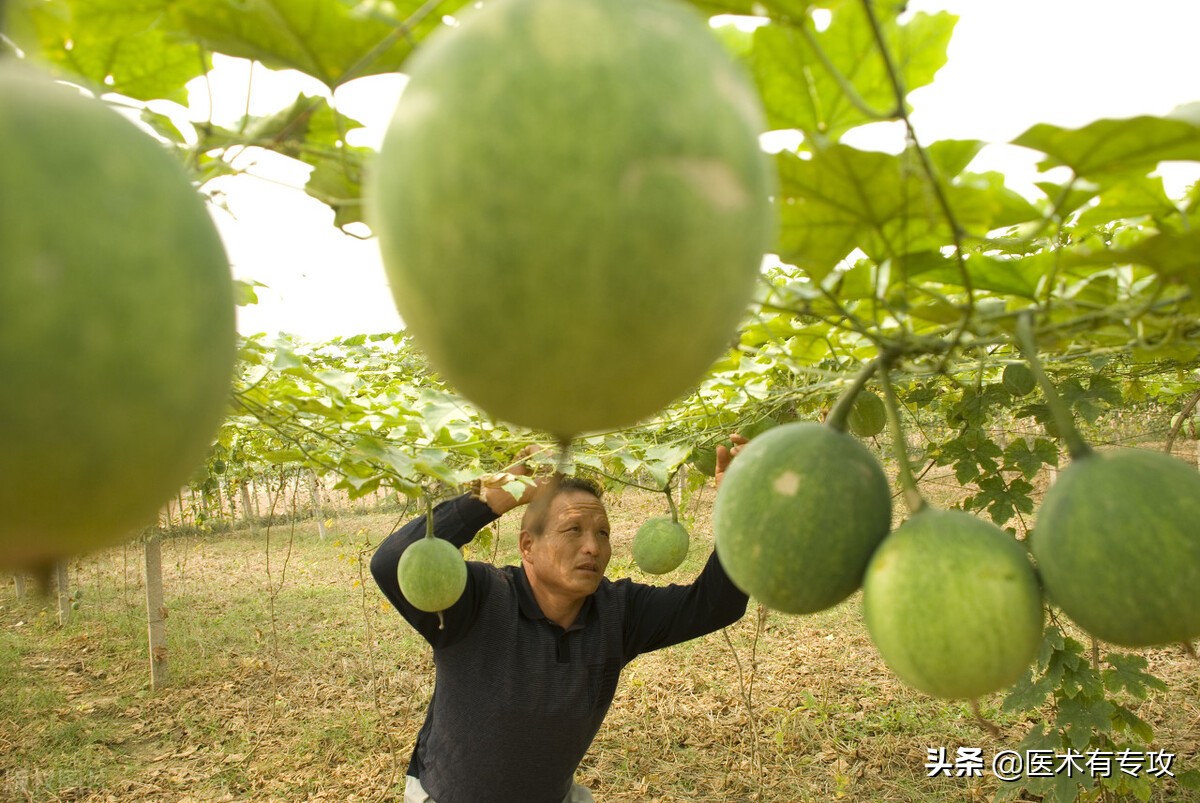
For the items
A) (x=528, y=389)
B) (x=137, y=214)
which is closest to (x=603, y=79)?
(x=528, y=389)

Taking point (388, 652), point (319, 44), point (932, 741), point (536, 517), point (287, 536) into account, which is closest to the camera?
point (319, 44)

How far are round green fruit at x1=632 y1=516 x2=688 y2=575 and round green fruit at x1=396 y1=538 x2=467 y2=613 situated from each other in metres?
1.05

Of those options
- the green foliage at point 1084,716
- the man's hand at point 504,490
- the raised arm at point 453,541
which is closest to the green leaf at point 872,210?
the man's hand at point 504,490

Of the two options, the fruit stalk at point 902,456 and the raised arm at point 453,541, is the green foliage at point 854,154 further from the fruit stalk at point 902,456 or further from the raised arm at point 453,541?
the raised arm at point 453,541

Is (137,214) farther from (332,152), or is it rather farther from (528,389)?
(332,152)

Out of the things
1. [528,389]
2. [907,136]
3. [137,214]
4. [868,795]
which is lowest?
[868,795]

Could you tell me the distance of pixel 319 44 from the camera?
0.87 m

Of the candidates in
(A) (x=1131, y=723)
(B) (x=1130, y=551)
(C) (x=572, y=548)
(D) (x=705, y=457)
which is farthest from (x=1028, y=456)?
(B) (x=1130, y=551)

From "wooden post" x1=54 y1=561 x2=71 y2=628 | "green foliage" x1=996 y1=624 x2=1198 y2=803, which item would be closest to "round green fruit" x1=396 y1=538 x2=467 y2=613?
"green foliage" x1=996 y1=624 x2=1198 y2=803

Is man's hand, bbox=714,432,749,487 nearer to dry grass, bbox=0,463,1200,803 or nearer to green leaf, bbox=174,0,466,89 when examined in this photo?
green leaf, bbox=174,0,466,89

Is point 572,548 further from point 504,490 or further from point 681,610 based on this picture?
point 681,610

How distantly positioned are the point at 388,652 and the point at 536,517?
5.07 metres

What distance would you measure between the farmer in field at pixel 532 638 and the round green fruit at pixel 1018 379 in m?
1.35

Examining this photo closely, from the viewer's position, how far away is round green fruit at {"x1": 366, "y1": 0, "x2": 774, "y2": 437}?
476 millimetres
